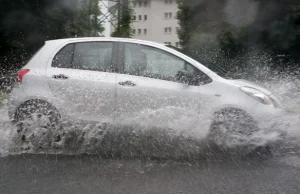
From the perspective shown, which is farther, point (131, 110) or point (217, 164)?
point (131, 110)

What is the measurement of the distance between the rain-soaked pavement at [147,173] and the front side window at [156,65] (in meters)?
1.18

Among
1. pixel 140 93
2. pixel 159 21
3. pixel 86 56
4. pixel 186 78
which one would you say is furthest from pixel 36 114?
pixel 159 21

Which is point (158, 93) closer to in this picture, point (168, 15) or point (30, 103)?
point (30, 103)

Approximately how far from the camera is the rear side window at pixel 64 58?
6.24 meters

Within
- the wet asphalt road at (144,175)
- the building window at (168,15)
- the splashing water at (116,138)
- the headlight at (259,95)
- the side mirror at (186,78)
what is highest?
the building window at (168,15)

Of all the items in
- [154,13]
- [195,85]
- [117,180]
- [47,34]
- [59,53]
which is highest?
[154,13]

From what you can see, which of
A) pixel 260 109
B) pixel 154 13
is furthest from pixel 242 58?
pixel 260 109

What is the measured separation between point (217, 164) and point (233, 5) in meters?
10.0

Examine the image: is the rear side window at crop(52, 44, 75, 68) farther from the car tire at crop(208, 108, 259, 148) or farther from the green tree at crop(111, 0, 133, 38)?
the green tree at crop(111, 0, 133, 38)

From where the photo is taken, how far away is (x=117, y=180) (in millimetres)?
4578

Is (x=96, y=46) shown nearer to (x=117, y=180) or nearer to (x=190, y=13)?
(x=117, y=180)

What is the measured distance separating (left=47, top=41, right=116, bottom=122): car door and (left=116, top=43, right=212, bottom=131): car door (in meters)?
0.17

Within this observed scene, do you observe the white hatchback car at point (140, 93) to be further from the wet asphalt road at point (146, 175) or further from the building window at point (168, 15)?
the building window at point (168, 15)

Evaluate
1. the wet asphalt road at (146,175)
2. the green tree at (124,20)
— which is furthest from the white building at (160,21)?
the wet asphalt road at (146,175)
